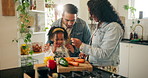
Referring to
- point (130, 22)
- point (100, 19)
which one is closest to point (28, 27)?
point (100, 19)

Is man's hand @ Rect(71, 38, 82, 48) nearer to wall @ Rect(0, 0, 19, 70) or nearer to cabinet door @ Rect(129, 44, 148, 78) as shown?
wall @ Rect(0, 0, 19, 70)

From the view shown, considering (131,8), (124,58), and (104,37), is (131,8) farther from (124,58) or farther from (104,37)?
(104,37)

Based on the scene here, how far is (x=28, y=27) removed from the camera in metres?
2.34

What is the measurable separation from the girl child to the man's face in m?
→ 0.10

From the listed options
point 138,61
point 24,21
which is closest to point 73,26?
point 24,21

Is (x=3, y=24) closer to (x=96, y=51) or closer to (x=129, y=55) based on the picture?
(x=96, y=51)

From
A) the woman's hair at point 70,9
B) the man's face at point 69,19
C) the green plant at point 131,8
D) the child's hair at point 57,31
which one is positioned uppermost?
the green plant at point 131,8

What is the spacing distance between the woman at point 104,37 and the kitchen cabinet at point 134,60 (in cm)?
131

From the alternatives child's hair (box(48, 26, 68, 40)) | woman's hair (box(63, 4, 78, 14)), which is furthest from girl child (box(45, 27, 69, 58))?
woman's hair (box(63, 4, 78, 14))

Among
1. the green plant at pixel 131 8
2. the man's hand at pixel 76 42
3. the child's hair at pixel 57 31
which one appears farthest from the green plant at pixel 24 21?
the green plant at pixel 131 8

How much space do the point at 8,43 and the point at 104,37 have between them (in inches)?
48.3

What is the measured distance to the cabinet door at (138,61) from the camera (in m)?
3.01

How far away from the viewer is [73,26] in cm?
214

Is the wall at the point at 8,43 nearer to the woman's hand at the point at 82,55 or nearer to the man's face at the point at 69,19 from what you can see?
the man's face at the point at 69,19
